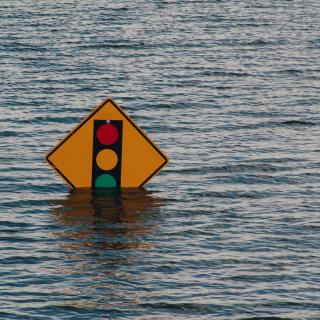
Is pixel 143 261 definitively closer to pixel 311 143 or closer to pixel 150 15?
pixel 311 143

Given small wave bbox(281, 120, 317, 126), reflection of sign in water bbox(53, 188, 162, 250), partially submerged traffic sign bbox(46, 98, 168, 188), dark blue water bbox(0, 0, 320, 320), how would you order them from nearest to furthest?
dark blue water bbox(0, 0, 320, 320) → reflection of sign in water bbox(53, 188, 162, 250) → partially submerged traffic sign bbox(46, 98, 168, 188) → small wave bbox(281, 120, 317, 126)

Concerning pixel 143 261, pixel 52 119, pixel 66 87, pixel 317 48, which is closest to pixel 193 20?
pixel 317 48

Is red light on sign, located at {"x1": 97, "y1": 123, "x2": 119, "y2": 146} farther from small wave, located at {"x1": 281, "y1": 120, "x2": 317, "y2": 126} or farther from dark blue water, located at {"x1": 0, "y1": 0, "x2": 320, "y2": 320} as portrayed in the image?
small wave, located at {"x1": 281, "y1": 120, "x2": 317, "y2": 126}

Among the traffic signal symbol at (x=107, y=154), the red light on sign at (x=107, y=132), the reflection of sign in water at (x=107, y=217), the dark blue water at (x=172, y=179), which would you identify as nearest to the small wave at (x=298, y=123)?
the dark blue water at (x=172, y=179)

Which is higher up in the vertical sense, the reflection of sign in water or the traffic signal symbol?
the traffic signal symbol

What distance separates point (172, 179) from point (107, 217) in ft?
7.81

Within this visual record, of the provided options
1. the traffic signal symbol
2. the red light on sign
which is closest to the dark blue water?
the traffic signal symbol

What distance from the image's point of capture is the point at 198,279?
14.7m

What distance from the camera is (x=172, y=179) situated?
1944cm

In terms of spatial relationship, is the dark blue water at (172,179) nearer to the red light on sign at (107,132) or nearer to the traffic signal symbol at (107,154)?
the traffic signal symbol at (107,154)

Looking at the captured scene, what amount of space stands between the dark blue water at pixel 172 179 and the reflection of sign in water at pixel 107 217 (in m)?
0.03

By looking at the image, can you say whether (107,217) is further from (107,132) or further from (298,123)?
(298,123)

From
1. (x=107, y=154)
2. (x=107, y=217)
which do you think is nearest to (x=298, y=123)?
(x=107, y=154)

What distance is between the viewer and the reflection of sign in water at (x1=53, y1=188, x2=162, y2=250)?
16203mm
